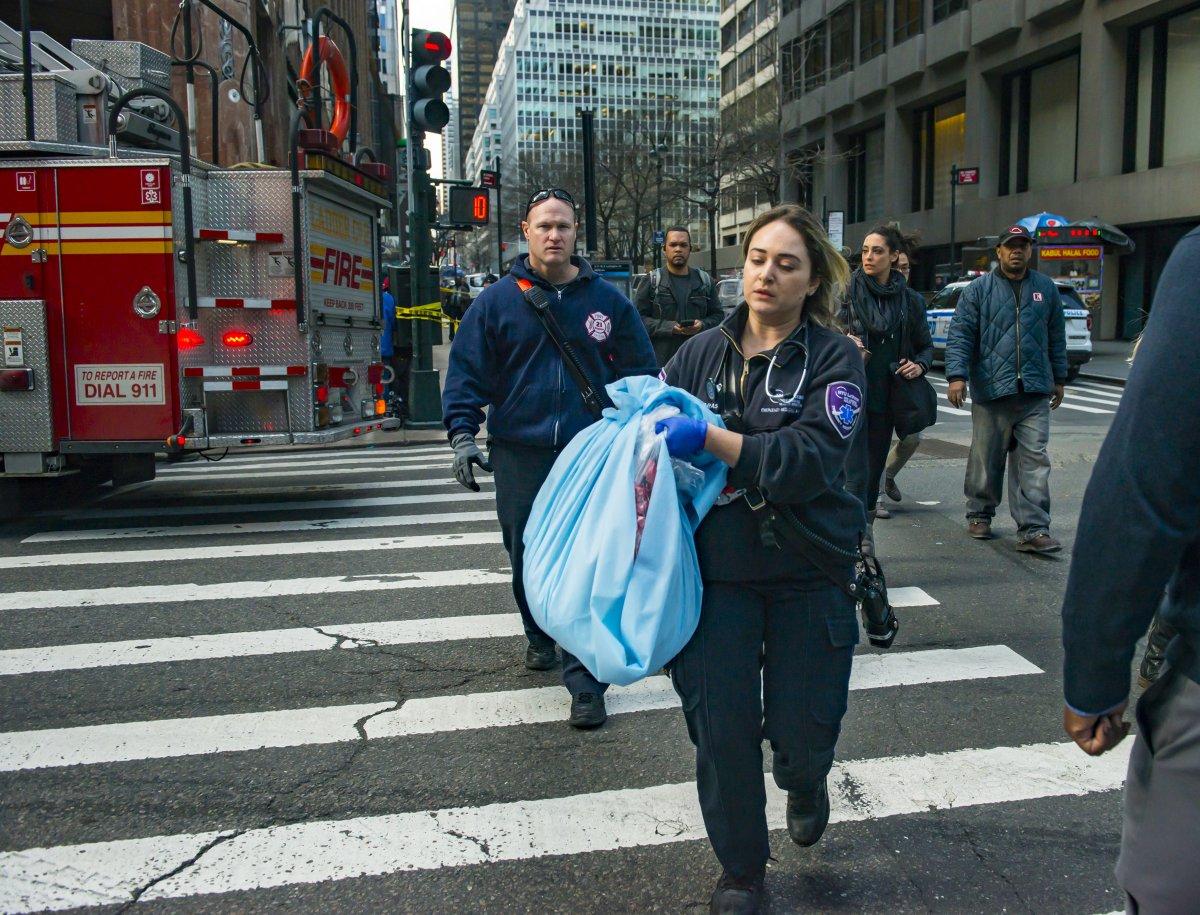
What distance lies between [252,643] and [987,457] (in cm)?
488

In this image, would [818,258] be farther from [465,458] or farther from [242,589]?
[242,589]

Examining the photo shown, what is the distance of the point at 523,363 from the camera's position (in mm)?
4691

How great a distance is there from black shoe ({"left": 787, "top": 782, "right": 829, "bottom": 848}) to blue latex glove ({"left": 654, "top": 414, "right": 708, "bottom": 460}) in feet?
3.67

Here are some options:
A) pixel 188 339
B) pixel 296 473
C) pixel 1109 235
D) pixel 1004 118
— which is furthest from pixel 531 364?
pixel 1004 118

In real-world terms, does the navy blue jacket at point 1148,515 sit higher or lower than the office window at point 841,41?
lower

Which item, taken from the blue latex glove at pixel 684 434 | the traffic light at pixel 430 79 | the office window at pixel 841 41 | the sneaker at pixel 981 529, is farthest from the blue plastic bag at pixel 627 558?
the office window at pixel 841 41

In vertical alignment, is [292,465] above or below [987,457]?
below

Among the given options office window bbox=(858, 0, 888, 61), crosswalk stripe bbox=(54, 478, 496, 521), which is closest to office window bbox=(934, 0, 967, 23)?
office window bbox=(858, 0, 888, 61)

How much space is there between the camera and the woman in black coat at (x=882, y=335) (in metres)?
6.78

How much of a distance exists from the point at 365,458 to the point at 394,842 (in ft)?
31.6

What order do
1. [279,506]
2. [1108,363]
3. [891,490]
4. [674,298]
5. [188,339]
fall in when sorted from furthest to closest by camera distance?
[1108,363] < [279,506] < [891,490] < [674,298] < [188,339]

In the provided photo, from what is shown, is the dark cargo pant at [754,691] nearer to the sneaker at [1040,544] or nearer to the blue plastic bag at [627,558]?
the blue plastic bag at [627,558]

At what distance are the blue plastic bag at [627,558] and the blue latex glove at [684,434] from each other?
0.03 m

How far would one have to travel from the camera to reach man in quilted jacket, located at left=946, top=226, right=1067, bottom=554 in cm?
720
